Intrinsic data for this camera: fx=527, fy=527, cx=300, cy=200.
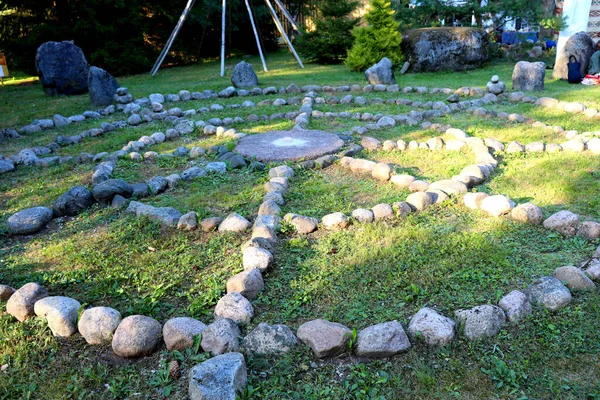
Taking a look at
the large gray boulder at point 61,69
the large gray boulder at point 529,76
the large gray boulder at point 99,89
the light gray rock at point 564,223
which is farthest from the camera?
the large gray boulder at point 61,69

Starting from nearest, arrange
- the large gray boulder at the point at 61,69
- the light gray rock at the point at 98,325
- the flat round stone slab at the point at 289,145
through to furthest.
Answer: the light gray rock at the point at 98,325
the flat round stone slab at the point at 289,145
the large gray boulder at the point at 61,69

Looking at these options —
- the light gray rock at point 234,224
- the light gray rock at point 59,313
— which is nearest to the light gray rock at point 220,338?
the light gray rock at point 59,313

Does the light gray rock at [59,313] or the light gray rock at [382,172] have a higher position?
the light gray rock at [382,172]

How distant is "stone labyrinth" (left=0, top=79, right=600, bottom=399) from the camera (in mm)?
2750

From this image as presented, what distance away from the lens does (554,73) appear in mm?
11055

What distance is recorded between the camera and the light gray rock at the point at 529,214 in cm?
404

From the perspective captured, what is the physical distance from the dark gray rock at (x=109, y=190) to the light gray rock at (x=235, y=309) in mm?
2262

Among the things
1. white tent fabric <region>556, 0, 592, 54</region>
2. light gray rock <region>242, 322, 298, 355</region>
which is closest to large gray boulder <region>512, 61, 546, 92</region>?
white tent fabric <region>556, 0, 592, 54</region>

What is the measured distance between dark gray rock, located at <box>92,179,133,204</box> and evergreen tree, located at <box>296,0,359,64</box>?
1110cm

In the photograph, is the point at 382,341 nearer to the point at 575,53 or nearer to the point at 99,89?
the point at 99,89

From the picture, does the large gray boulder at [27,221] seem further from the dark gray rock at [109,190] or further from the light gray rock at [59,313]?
the light gray rock at [59,313]

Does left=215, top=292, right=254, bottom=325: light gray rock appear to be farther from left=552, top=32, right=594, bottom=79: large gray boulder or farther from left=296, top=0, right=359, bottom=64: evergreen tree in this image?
left=296, top=0, right=359, bottom=64: evergreen tree

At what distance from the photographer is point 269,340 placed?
274 centimetres

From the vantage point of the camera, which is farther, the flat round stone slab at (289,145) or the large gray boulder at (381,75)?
the large gray boulder at (381,75)
